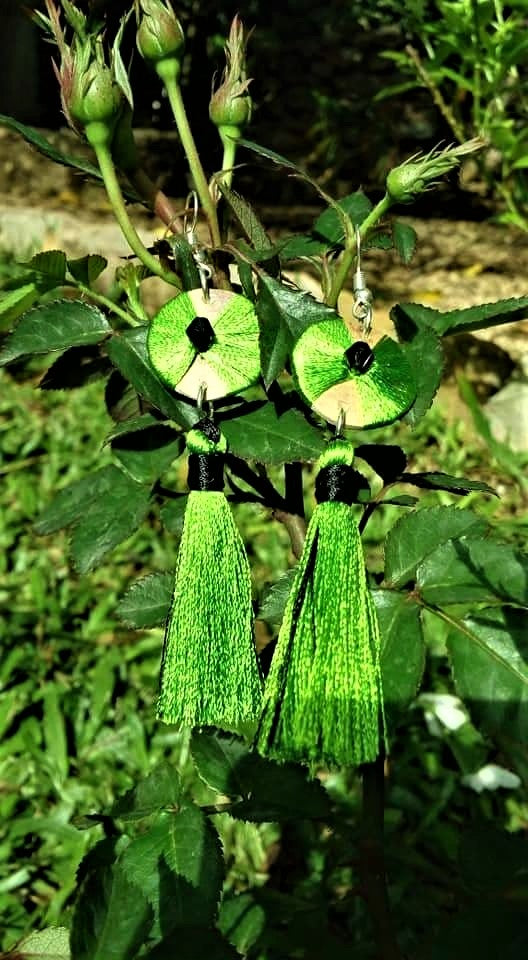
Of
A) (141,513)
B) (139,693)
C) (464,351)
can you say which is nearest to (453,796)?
(139,693)

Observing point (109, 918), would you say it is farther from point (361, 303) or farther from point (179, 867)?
point (361, 303)

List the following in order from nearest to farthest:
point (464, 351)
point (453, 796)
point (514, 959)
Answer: point (514, 959) < point (453, 796) < point (464, 351)

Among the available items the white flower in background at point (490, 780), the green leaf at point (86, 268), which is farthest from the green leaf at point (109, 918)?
the white flower in background at point (490, 780)

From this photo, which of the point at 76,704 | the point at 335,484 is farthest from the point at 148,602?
the point at 76,704

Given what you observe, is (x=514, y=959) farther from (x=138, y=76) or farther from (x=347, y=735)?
(x=138, y=76)

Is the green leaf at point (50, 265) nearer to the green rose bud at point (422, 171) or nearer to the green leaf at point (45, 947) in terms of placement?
the green rose bud at point (422, 171)

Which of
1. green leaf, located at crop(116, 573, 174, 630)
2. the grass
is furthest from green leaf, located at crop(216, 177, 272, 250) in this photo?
the grass

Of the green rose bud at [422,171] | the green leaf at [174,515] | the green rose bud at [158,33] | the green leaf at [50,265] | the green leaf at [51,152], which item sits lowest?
the green leaf at [174,515]
